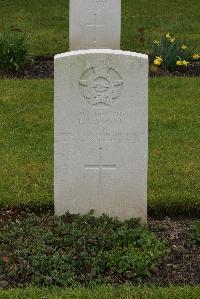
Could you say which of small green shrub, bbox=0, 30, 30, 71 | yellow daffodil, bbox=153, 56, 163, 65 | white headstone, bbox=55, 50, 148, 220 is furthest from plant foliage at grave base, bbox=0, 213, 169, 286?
small green shrub, bbox=0, 30, 30, 71

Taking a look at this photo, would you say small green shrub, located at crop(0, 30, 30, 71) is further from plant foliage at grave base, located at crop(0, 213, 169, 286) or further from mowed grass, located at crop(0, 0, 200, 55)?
plant foliage at grave base, located at crop(0, 213, 169, 286)

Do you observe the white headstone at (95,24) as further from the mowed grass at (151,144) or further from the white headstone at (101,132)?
the white headstone at (101,132)

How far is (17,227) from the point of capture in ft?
19.5

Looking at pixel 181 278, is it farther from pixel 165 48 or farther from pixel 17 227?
pixel 165 48

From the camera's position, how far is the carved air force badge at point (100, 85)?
580 centimetres

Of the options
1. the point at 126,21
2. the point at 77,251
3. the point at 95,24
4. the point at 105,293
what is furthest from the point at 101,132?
the point at 126,21

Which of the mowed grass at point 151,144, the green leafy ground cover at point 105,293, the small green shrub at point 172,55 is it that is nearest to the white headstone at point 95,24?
the small green shrub at point 172,55

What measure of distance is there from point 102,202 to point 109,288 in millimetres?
1115

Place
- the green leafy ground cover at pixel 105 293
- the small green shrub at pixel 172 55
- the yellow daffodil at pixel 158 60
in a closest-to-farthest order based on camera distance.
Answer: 1. the green leafy ground cover at pixel 105 293
2. the yellow daffodil at pixel 158 60
3. the small green shrub at pixel 172 55

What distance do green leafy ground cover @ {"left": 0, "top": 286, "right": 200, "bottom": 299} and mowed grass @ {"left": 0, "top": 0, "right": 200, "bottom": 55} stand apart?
7920 mm

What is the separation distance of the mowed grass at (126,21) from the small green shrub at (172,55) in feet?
3.13

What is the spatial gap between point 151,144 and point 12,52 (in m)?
3.82

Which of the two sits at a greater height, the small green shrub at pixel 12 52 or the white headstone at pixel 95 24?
the white headstone at pixel 95 24

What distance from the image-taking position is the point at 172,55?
11.3 m
